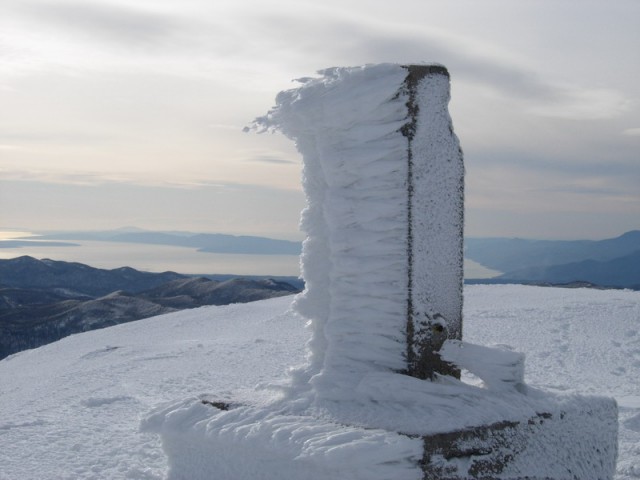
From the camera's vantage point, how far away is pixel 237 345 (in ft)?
28.3

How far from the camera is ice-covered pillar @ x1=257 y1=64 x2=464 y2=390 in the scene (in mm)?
3803

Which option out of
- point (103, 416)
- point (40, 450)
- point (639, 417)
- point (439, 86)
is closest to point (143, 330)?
point (103, 416)

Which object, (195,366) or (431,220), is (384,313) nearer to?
(431,220)

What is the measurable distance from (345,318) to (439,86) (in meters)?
1.32

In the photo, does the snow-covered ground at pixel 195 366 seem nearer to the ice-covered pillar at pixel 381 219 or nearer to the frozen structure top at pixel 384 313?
the frozen structure top at pixel 384 313

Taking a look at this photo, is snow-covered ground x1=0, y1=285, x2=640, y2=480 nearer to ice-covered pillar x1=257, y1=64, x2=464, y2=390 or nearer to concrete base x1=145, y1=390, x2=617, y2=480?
concrete base x1=145, y1=390, x2=617, y2=480

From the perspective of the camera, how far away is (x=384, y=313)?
3834mm

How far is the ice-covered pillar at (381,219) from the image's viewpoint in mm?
3803

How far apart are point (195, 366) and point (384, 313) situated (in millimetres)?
4392

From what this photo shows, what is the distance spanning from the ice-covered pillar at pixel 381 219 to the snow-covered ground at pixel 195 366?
60 centimetres

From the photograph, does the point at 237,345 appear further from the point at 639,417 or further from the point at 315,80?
the point at 315,80

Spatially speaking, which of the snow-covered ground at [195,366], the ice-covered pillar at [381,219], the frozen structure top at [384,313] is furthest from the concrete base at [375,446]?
the ice-covered pillar at [381,219]

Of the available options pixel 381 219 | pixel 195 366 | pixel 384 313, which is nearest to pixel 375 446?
pixel 384 313

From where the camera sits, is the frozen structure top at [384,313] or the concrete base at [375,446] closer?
the concrete base at [375,446]
